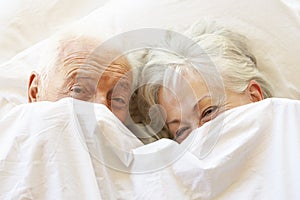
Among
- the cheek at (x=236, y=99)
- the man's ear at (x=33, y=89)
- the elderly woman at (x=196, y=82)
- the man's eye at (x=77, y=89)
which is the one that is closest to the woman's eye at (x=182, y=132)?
the elderly woman at (x=196, y=82)

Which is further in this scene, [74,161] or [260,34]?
[260,34]

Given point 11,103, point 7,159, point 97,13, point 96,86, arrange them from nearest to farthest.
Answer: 1. point 7,159
2. point 96,86
3. point 11,103
4. point 97,13

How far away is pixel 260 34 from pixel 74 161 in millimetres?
765

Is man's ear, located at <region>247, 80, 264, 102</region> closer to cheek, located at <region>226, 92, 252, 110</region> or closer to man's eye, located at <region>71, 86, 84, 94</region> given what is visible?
cheek, located at <region>226, 92, 252, 110</region>

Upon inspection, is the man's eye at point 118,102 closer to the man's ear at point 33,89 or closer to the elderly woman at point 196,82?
the elderly woman at point 196,82

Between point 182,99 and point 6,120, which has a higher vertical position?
point 6,120

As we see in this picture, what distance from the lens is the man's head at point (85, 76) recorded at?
1.05m

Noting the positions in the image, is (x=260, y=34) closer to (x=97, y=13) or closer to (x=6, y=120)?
(x=97, y=13)

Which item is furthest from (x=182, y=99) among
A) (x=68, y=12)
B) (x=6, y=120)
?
(x=68, y=12)

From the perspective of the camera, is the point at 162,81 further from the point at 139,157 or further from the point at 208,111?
the point at 139,157

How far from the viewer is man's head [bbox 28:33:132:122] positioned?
1.05 metres

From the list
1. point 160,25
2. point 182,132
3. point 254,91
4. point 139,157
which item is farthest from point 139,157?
point 160,25

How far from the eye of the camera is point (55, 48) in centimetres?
113

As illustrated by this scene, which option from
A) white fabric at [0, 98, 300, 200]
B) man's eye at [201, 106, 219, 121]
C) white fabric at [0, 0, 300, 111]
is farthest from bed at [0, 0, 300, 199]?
white fabric at [0, 0, 300, 111]
